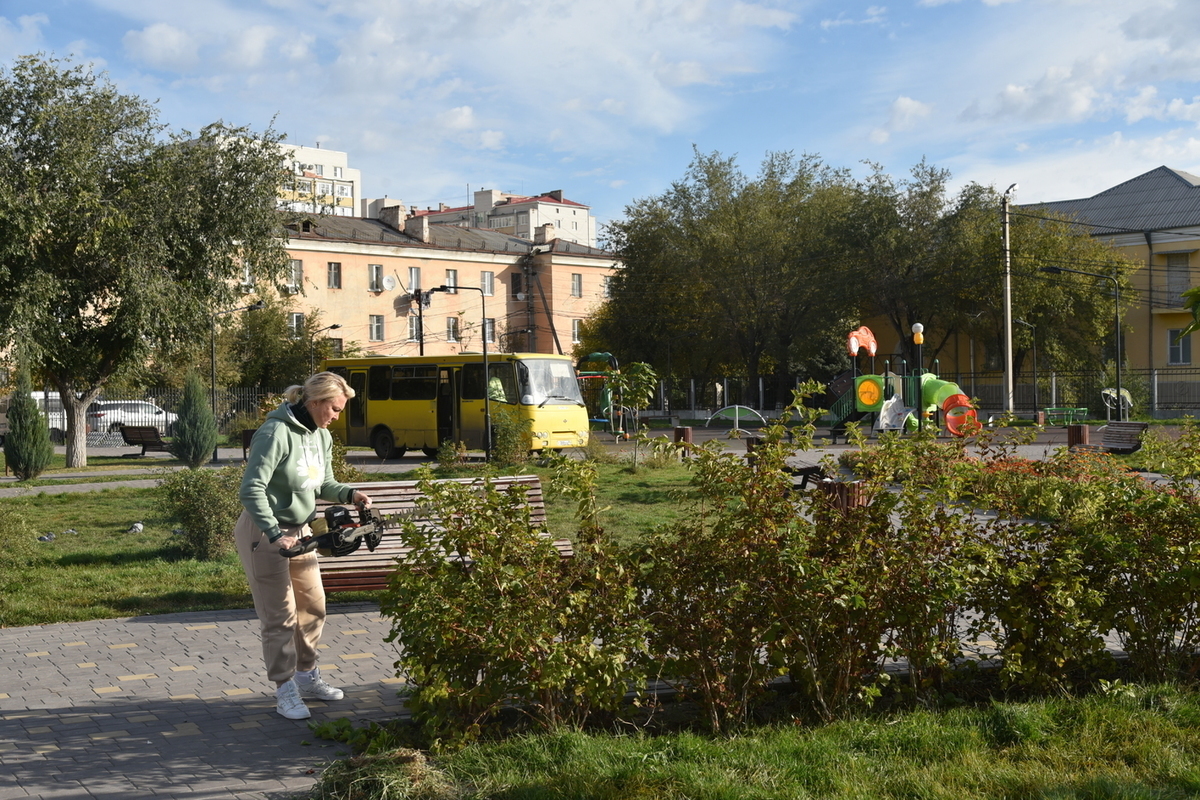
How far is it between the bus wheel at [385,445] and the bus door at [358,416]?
13.9 inches

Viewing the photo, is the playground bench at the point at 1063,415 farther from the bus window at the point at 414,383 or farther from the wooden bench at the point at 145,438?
the wooden bench at the point at 145,438

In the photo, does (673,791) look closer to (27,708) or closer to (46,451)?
(27,708)

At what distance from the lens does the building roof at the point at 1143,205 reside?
177 ft

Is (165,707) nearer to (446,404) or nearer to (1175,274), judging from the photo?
(446,404)

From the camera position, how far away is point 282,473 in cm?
549

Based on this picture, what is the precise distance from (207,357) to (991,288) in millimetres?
34176

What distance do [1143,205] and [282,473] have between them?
194ft

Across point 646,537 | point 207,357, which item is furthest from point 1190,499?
point 207,357

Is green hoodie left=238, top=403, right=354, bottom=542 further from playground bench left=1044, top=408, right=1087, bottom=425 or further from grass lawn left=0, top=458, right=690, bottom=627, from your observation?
playground bench left=1044, top=408, right=1087, bottom=425

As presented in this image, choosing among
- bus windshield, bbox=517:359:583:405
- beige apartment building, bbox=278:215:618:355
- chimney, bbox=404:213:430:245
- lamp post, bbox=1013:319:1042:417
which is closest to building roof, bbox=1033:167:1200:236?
lamp post, bbox=1013:319:1042:417

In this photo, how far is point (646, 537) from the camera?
5.28m

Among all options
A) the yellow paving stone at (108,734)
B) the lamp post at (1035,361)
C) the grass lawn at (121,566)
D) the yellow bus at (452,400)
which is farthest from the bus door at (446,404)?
the lamp post at (1035,361)

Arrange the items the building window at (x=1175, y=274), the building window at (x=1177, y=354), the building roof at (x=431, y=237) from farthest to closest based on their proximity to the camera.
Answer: the building roof at (x=431, y=237), the building window at (x=1177, y=354), the building window at (x=1175, y=274)

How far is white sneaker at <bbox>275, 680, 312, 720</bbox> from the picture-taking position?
5.40 m
